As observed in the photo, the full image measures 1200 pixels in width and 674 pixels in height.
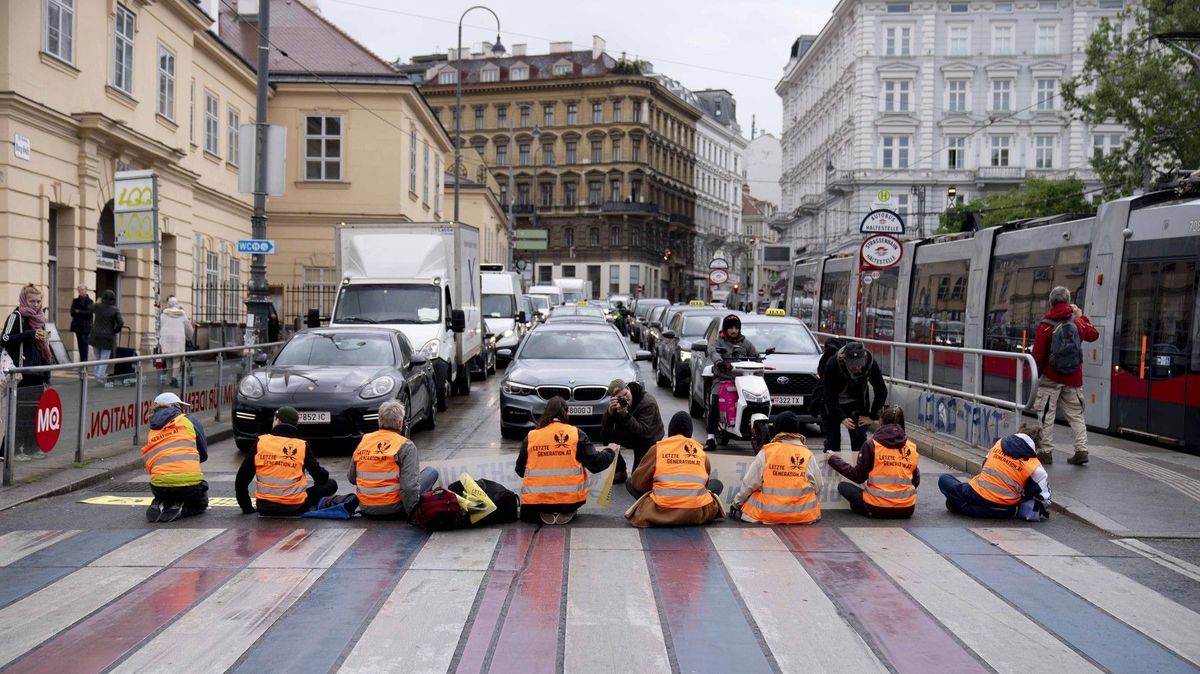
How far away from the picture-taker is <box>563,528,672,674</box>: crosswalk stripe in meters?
5.62

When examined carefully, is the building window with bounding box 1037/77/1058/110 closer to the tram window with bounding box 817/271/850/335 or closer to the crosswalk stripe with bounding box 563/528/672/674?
the tram window with bounding box 817/271/850/335

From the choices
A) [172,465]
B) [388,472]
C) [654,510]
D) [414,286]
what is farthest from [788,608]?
[414,286]

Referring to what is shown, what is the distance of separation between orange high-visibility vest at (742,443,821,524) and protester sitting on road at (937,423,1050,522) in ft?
4.54

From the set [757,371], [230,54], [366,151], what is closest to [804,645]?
[757,371]

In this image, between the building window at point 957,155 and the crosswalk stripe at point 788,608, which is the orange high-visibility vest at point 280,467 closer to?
the crosswalk stripe at point 788,608

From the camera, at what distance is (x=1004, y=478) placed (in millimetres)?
9422

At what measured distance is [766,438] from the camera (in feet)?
37.5

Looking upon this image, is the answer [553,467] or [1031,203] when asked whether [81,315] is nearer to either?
[553,467]

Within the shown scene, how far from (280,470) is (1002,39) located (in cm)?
7488

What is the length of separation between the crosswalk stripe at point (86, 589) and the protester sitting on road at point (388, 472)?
119 centimetres

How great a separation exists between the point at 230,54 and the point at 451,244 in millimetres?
15807

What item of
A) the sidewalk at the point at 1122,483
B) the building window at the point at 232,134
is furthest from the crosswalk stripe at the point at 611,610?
the building window at the point at 232,134

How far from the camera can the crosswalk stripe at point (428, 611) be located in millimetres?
5586

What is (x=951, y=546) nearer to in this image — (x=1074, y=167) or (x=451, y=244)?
(x=451, y=244)
